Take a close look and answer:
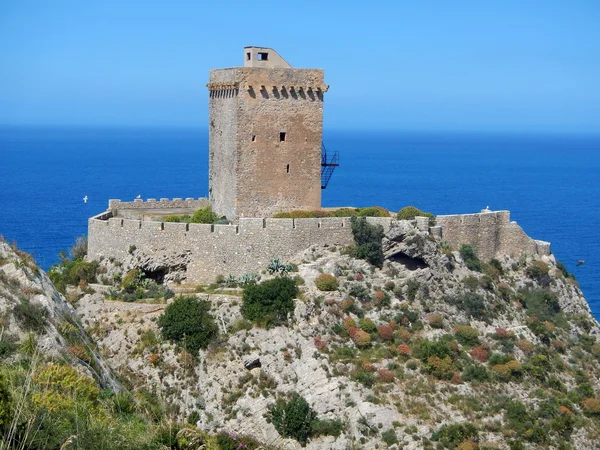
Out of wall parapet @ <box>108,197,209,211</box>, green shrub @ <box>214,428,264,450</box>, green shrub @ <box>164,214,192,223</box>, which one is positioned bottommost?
green shrub @ <box>214,428,264,450</box>

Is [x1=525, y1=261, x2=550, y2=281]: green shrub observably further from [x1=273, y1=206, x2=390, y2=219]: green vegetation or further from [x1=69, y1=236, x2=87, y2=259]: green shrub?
[x1=69, y1=236, x2=87, y2=259]: green shrub

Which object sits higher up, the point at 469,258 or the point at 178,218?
the point at 178,218

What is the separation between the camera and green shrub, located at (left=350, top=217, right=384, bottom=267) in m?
40.4

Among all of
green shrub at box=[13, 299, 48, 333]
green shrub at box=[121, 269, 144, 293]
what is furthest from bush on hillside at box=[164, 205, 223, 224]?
green shrub at box=[13, 299, 48, 333]

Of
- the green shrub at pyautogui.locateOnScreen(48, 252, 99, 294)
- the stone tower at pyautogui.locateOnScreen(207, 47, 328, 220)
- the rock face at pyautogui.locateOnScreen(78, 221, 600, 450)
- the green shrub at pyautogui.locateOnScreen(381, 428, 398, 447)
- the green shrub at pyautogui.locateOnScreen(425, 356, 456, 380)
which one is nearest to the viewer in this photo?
the green shrub at pyautogui.locateOnScreen(381, 428, 398, 447)

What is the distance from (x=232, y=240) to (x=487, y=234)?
11.0 meters

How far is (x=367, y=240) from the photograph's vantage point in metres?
40.8

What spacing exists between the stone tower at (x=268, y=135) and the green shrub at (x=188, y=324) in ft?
17.5

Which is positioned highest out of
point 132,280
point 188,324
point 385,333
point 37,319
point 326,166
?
point 326,166

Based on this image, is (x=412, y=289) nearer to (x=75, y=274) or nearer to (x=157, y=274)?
(x=157, y=274)

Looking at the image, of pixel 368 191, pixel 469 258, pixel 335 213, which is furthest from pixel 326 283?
pixel 368 191

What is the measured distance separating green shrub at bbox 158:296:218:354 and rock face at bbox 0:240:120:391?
20.0 feet

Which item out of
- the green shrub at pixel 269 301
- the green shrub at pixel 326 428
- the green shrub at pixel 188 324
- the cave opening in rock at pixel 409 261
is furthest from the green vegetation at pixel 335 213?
the green shrub at pixel 326 428

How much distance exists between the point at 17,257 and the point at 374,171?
132 m
